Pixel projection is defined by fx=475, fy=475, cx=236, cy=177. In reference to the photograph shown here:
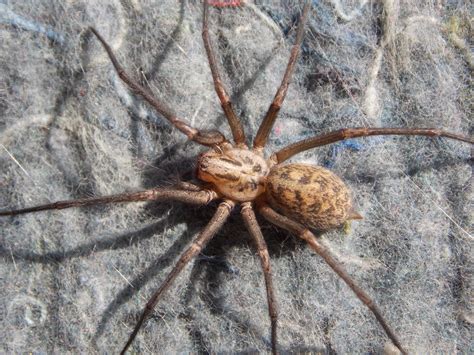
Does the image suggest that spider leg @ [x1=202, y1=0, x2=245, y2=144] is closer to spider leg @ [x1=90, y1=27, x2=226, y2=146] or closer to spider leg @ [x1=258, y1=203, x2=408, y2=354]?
spider leg @ [x1=90, y1=27, x2=226, y2=146]

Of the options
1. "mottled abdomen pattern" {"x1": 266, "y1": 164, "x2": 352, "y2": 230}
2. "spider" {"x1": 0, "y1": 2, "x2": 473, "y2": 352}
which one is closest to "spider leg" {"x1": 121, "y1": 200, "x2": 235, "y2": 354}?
"spider" {"x1": 0, "y1": 2, "x2": 473, "y2": 352}

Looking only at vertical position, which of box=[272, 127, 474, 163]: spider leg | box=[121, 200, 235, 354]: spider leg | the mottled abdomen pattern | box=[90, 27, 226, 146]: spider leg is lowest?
box=[121, 200, 235, 354]: spider leg

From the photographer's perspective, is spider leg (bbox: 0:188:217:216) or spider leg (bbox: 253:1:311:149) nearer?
spider leg (bbox: 0:188:217:216)

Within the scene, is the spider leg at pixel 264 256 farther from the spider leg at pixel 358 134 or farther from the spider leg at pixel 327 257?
the spider leg at pixel 358 134

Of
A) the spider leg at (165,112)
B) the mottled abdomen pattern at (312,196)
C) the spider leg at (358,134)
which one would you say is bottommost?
the mottled abdomen pattern at (312,196)

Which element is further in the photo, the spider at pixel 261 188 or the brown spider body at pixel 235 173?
the brown spider body at pixel 235 173

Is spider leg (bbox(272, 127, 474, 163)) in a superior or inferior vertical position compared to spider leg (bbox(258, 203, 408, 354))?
superior

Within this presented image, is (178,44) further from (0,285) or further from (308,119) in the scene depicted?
(0,285)

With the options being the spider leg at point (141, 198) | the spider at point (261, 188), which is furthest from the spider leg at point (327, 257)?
the spider leg at point (141, 198)
